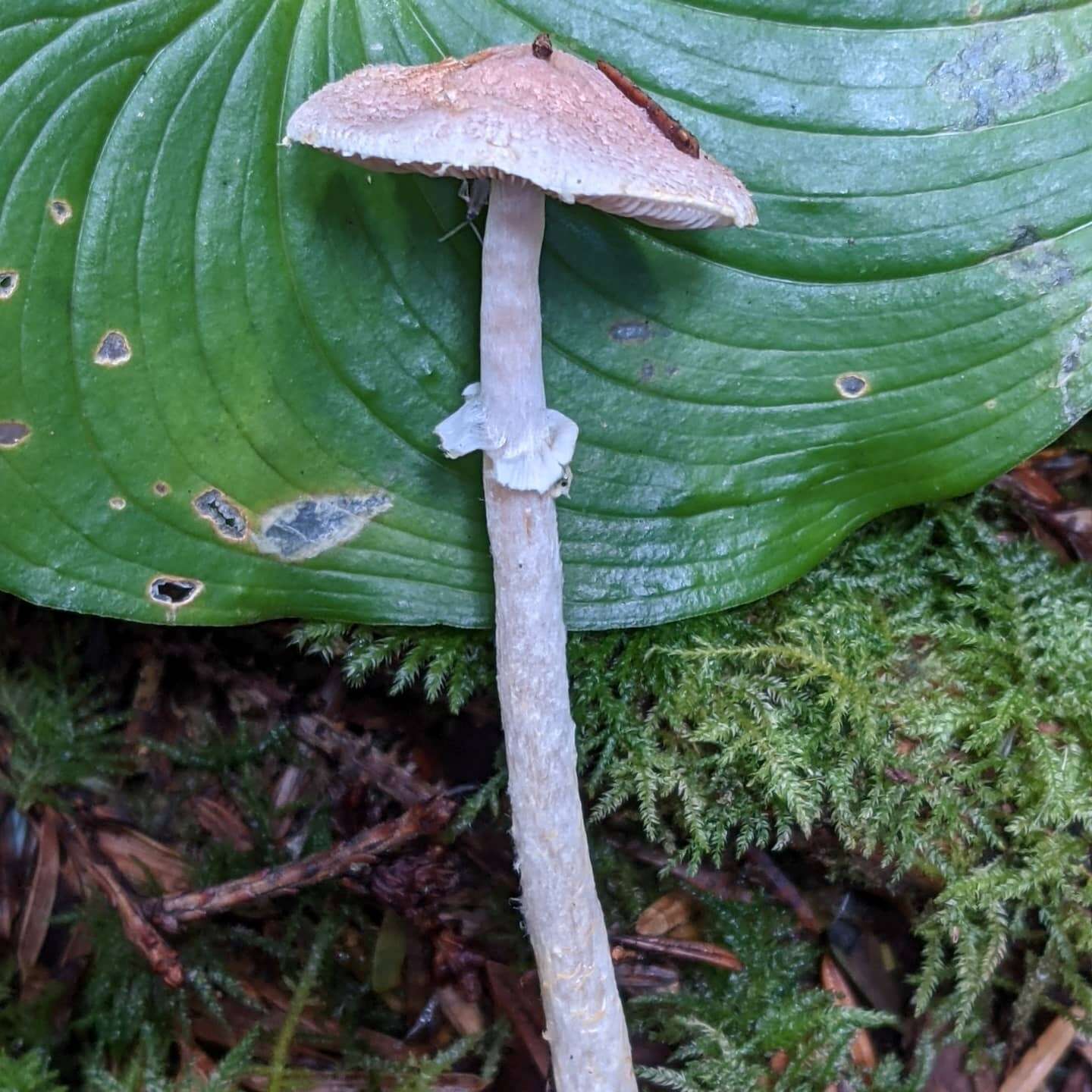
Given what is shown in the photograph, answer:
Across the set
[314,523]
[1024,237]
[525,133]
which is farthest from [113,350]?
[1024,237]

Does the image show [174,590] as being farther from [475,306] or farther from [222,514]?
[475,306]

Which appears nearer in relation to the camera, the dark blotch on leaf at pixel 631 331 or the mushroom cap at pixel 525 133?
the mushroom cap at pixel 525 133

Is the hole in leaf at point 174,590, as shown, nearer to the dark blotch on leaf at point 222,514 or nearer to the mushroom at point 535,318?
the dark blotch on leaf at point 222,514

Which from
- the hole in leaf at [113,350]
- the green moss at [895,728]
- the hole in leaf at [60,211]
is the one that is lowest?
the green moss at [895,728]

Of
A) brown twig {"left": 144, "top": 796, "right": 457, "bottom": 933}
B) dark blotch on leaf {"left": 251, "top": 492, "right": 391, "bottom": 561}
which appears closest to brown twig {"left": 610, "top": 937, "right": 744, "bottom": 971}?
brown twig {"left": 144, "top": 796, "right": 457, "bottom": 933}

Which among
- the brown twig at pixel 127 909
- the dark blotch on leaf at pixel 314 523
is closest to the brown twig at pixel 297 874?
the brown twig at pixel 127 909

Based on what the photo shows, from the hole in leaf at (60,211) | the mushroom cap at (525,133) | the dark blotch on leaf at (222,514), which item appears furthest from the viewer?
the dark blotch on leaf at (222,514)

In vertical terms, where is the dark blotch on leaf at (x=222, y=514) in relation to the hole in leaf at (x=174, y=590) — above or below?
above

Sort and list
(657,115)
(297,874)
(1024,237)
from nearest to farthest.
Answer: (657,115) < (1024,237) < (297,874)
